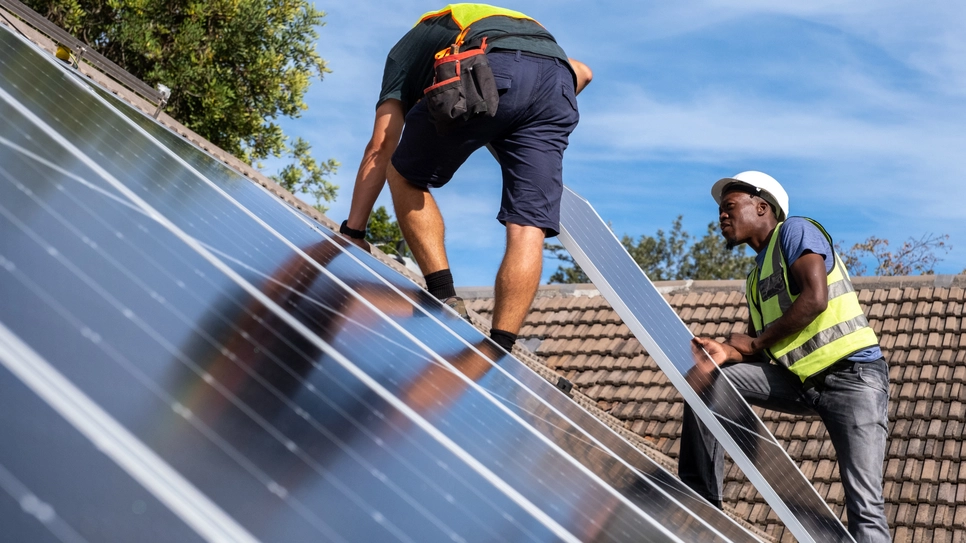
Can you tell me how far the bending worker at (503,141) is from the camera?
396 centimetres

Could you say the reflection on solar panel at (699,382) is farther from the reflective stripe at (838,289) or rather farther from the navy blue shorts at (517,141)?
the reflective stripe at (838,289)

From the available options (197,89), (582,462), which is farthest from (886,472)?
(197,89)

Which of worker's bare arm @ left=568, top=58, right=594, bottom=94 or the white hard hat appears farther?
the white hard hat

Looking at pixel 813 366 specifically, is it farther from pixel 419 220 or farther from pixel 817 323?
pixel 419 220

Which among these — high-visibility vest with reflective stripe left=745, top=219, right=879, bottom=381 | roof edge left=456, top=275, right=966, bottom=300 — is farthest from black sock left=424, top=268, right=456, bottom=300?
roof edge left=456, top=275, right=966, bottom=300

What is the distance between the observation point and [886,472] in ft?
29.1

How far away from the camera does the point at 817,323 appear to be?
15.7ft

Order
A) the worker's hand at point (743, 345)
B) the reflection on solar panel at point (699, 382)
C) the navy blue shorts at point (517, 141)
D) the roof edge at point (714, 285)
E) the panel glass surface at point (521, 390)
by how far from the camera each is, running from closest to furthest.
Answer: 1. the panel glass surface at point (521, 390)
2. the reflection on solar panel at point (699, 382)
3. the navy blue shorts at point (517, 141)
4. the worker's hand at point (743, 345)
5. the roof edge at point (714, 285)

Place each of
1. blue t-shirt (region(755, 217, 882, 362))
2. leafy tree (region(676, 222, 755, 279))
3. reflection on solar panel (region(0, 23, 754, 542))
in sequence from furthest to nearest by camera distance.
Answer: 1. leafy tree (region(676, 222, 755, 279))
2. blue t-shirt (region(755, 217, 882, 362))
3. reflection on solar panel (region(0, 23, 754, 542))

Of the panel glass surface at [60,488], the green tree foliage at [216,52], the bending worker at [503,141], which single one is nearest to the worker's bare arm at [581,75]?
the bending worker at [503,141]

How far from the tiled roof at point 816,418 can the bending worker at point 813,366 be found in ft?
12.4

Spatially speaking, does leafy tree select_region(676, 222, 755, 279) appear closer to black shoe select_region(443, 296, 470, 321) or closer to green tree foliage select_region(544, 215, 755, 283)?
green tree foliage select_region(544, 215, 755, 283)

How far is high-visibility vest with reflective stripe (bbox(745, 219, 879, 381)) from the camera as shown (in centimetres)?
471

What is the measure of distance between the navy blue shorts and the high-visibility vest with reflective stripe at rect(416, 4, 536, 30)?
0.22m
